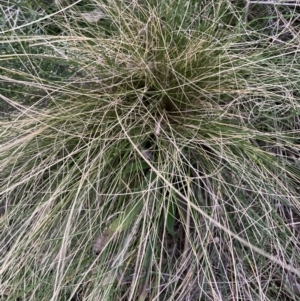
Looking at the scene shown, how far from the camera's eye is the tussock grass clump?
914mm

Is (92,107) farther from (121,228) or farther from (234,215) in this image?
(234,215)

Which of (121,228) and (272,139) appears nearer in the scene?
(121,228)

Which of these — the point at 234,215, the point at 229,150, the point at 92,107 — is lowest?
the point at 234,215

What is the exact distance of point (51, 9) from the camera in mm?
1066

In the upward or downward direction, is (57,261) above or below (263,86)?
below

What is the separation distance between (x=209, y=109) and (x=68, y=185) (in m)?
0.32

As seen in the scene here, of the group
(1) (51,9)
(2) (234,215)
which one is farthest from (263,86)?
(1) (51,9)

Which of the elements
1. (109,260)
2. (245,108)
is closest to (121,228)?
(109,260)

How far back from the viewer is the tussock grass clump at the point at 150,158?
3.00ft

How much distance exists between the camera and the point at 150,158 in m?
→ 0.95

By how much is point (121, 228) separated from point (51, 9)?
0.52 m

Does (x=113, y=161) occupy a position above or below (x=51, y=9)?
below

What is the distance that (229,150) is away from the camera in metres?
0.92

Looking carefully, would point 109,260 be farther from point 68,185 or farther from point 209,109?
point 209,109
